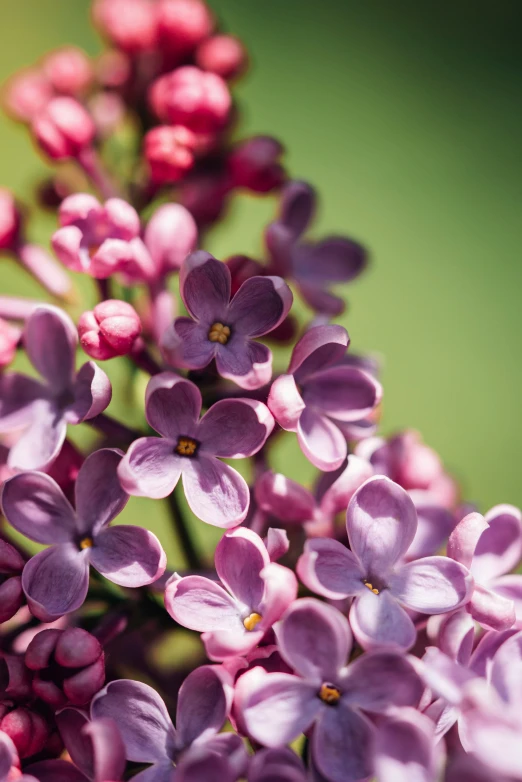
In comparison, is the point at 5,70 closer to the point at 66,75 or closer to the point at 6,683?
the point at 66,75

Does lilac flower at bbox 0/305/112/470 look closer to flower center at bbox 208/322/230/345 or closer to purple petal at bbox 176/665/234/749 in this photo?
flower center at bbox 208/322/230/345

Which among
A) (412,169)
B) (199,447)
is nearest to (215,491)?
(199,447)

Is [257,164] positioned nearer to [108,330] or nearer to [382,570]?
[108,330]

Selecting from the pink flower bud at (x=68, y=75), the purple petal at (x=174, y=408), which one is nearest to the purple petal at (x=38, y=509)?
the purple petal at (x=174, y=408)

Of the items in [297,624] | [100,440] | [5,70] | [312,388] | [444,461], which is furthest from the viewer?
[5,70]

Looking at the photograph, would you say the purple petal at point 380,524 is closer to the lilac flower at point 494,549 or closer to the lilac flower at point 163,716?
the lilac flower at point 494,549

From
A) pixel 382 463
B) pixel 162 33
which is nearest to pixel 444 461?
pixel 382 463
